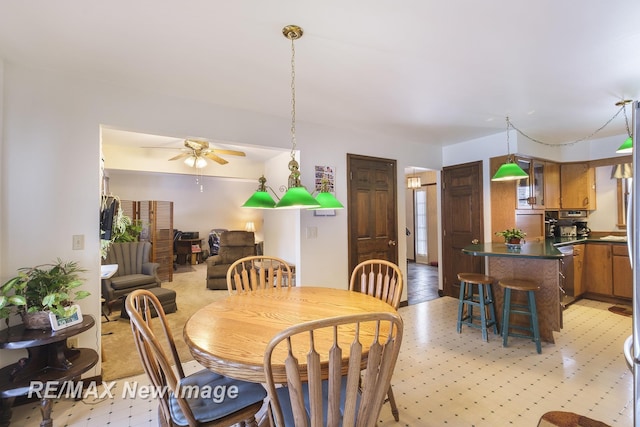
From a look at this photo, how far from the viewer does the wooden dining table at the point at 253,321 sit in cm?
119

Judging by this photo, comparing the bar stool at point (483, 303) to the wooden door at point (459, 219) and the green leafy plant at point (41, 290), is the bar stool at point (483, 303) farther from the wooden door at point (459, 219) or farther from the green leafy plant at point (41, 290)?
the green leafy plant at point (41, 290)

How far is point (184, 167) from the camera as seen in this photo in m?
A: 5.79

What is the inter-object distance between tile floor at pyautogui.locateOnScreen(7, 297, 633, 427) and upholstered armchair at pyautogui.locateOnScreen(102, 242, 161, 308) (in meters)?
2.03

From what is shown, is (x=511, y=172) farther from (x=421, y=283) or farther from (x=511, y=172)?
(x=421, y=283)

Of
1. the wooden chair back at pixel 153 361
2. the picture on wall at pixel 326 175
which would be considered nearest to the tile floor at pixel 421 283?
the picture on wall at pixel 326 175

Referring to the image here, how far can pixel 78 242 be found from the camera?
2348 mm

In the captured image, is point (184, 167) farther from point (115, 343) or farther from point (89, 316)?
point (89, 316)

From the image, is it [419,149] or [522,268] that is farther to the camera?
[419,149]

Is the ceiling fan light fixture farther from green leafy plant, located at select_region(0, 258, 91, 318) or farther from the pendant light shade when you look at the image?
the pendant light shade

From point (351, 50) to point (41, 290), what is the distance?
260cm

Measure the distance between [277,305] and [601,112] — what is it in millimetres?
3976

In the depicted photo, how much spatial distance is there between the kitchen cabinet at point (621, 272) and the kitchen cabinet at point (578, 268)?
Answer: 1.11ft

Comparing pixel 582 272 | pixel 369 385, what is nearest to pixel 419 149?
pixel 582 272

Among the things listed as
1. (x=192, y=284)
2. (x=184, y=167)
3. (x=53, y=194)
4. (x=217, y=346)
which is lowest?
(x=192, y=284)
